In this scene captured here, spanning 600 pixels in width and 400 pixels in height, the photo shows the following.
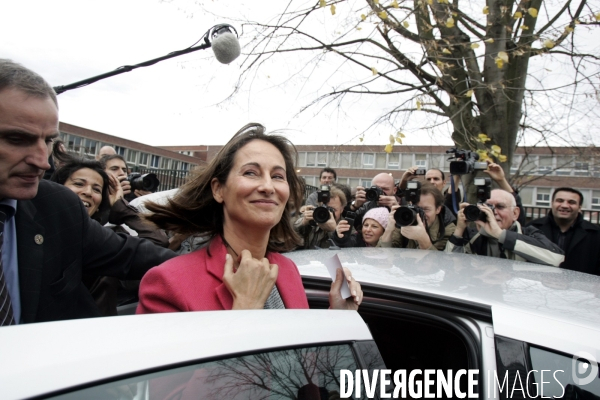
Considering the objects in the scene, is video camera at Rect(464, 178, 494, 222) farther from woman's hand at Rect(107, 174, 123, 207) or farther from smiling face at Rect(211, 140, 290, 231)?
woman's hand at Rect(107, 174, 123, 207)

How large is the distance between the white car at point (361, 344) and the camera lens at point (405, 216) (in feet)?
3.38

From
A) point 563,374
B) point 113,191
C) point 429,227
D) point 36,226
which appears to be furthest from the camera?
point 429,227

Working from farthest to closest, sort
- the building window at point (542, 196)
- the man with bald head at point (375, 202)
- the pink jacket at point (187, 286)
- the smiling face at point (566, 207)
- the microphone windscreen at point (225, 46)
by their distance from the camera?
the building window at point (542, 196) → the man with bald head at point (375, 202) → the smiling face at point (566, 207) → the microphone windscreen at point (225, 46) → the pink jacket at point (187, 286)

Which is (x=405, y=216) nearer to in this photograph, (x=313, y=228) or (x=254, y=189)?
(x=313, y=228)

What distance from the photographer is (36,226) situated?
1614mm

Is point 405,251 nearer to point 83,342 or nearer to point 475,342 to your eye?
point 475,342

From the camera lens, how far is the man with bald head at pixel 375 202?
15.8ft

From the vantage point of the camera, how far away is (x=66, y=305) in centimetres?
170

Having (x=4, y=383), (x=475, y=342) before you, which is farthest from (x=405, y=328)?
(x=4, y=383)

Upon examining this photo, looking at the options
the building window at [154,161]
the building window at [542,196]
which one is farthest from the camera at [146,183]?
the building window at [542,196]

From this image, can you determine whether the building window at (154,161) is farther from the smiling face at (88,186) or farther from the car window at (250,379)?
the car window at (250,379)

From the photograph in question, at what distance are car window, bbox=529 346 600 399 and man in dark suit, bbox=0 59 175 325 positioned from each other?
1.50 m

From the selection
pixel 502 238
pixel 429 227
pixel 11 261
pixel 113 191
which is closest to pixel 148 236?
pixel 113 191

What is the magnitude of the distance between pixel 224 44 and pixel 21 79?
2165mm
